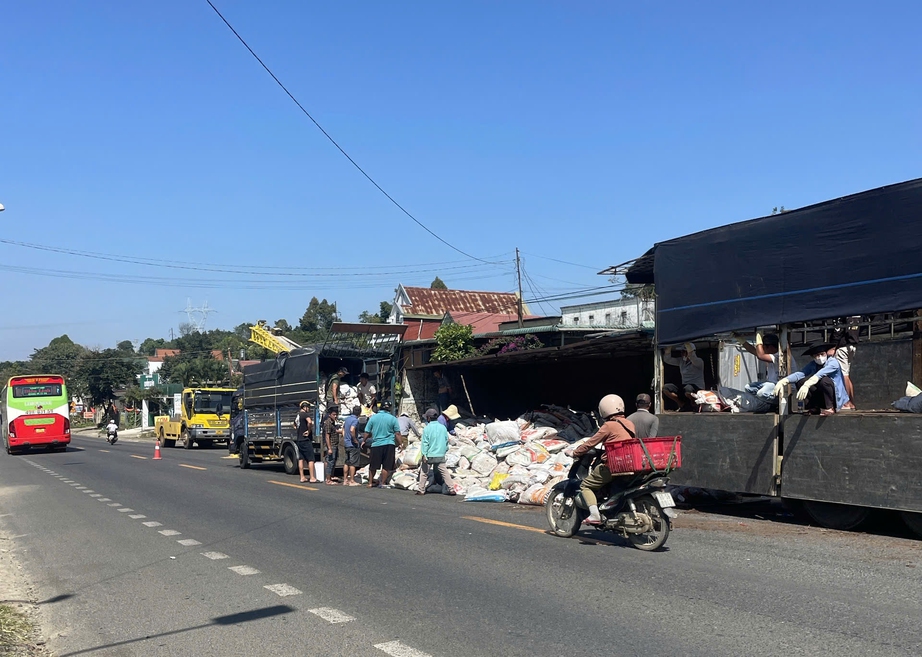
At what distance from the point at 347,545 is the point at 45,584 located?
3217mm

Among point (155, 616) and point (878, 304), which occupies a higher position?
point (878, 304)

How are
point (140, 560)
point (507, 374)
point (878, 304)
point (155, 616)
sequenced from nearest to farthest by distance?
point (155, 616)
point (140, 560)
point (878, 304)
point (507, 374)

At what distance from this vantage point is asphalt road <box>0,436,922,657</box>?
571cm

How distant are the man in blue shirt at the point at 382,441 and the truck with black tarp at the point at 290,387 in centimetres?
201

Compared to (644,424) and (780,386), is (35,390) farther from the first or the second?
(780,386)

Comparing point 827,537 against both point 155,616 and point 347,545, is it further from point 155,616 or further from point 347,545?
point 155,616

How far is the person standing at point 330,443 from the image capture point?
1817 centimetres

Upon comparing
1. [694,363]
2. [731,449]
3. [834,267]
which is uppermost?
[834,267]

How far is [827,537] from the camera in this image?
31.6ft

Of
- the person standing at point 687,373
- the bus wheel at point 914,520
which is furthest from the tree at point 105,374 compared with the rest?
the bus wheel at point 914,520

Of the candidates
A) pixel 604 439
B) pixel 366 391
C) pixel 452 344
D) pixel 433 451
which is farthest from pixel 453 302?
pixel 604 439

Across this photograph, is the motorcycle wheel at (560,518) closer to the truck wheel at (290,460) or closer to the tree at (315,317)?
the truck wheel at (290,460)

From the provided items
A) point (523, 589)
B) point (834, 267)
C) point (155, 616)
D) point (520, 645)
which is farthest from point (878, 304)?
point (155, 616)

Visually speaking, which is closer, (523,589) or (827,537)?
(523,589)
